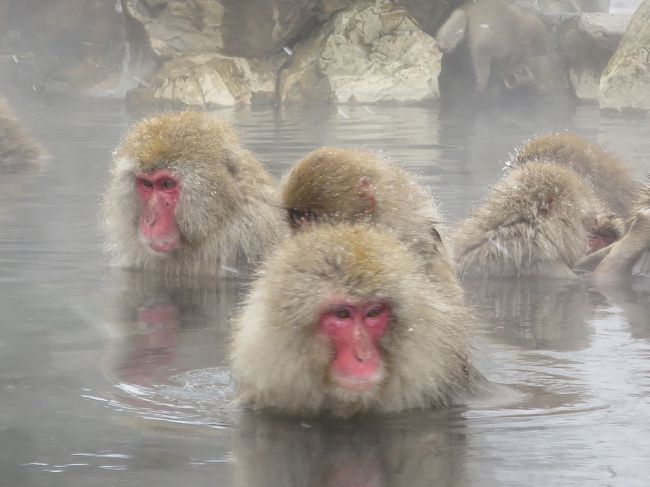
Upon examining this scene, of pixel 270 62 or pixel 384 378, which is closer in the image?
pixel 384 378

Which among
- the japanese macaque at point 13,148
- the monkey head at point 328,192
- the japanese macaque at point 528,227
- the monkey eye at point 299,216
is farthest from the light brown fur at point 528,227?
the japanese macaque at point 13,148

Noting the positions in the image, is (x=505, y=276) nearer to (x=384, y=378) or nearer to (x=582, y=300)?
(x=582, y=300)

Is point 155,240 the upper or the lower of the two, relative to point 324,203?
lower

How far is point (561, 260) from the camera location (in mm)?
6680

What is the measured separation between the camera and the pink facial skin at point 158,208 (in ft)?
20.7

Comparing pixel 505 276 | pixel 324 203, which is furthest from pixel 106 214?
pixel 324 203

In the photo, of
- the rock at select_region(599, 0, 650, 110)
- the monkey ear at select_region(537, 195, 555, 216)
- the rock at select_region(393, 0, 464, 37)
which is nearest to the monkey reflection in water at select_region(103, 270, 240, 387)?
the monkey ear at select_region(537, 195, 555, 216)

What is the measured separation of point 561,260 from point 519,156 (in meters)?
0.85

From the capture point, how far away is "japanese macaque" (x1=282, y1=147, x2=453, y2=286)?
14.7 ft

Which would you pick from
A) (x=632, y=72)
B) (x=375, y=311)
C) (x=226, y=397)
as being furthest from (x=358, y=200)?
(x=632, y=72)

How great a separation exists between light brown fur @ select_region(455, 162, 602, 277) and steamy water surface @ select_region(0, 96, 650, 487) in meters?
0.15

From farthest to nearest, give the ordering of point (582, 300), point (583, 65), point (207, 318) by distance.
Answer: point (583, 65) → point (582, 300) → point (207, 318)

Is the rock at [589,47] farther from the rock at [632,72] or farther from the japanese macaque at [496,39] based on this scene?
the rock at [632,72]

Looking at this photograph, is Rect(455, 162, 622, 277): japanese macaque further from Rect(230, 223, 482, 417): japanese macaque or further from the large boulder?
the large boulder
